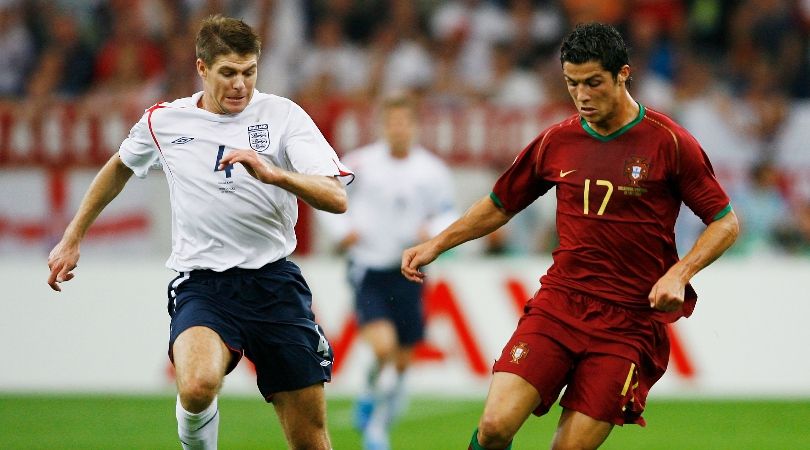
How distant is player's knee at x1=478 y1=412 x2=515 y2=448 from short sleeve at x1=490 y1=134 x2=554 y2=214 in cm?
113

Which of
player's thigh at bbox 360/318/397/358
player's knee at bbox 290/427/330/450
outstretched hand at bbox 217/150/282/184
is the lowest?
player's thigh at bbox 360/318/397/358

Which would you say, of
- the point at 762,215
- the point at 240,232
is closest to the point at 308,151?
the point at 240,232

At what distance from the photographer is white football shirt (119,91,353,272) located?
641cm

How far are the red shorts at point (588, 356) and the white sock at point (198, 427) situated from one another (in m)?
1.37

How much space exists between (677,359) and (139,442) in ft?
18.3

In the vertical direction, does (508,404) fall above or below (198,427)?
above

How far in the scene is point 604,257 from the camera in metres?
6.27

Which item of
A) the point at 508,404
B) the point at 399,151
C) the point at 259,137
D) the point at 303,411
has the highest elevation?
the point at 259,137

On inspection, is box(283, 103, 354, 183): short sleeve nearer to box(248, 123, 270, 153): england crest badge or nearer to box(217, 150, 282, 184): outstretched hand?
box(248, 123, 270, 153): england crest badge

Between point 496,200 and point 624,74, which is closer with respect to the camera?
point 624,74

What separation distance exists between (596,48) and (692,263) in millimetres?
1069

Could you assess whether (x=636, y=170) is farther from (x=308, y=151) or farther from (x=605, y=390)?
(x=308, y=151)

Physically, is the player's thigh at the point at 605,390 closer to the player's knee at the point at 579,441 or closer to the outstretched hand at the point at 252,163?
the player's knee at the point at 579,441

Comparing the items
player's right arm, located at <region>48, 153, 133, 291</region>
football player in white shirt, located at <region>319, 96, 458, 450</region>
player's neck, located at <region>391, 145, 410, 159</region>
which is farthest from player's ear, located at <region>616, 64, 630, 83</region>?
player's neck, located at <region>391, 145, 410, 159</region>
